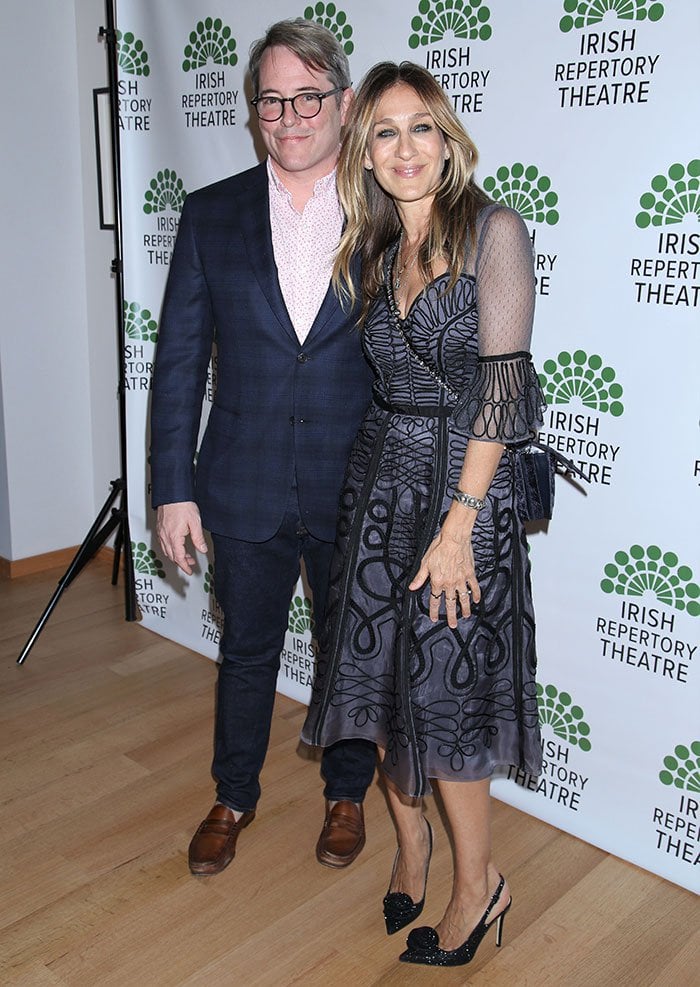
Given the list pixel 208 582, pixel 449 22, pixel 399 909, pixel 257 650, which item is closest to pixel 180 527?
pixel 257 650

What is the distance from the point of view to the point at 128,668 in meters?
3.14

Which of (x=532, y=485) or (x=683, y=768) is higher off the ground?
(x=532, y=485)

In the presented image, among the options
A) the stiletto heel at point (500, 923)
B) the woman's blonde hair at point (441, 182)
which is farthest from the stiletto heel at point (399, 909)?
the woman's blonde hair at point (441, 182)

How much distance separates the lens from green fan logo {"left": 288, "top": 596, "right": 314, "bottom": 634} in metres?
2.99

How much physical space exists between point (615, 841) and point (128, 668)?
1.62 m

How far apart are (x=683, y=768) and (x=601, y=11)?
1.62m

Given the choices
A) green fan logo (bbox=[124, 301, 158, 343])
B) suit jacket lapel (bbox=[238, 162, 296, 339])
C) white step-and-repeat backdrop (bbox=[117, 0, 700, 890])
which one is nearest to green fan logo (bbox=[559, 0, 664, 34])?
white step-and-repeat backdrop (bbox=[117, 0, 700, 890])

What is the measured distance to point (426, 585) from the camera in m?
1.71

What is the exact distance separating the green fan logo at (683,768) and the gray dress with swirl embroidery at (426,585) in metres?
0.52

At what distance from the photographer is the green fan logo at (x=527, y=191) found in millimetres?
2121

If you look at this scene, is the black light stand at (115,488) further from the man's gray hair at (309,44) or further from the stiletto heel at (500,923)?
the stiletto heel at (500,923)

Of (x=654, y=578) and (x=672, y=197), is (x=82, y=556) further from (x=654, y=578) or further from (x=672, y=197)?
(x=672, y=197)

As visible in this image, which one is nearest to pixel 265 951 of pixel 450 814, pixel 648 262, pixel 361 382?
pixel 450 814

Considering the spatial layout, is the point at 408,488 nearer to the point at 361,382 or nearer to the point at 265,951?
the point at 361,382
